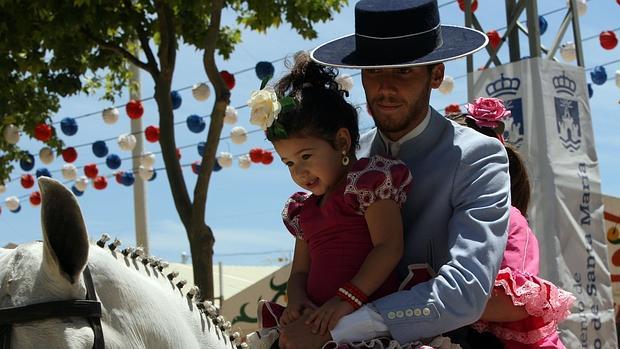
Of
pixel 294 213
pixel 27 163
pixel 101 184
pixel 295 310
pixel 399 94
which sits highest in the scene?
pixel 399 94

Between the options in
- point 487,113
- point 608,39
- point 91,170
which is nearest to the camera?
point 487,113

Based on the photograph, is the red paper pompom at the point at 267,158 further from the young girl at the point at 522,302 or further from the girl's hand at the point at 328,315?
the girl's hand at the point at 328,315

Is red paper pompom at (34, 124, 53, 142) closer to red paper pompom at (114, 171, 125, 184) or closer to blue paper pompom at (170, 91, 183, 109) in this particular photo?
blue paper pompom at (170, 91, 183, 109)

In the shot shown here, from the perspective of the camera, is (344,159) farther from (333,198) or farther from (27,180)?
(27,180)

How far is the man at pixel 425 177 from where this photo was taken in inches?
92.1

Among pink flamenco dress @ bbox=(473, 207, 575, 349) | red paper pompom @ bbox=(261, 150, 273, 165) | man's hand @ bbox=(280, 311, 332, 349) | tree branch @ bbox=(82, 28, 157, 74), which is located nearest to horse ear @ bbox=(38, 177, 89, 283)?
man's hand @ bbox=(280, 311, 332, 349)

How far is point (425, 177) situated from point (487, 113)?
0.94 m

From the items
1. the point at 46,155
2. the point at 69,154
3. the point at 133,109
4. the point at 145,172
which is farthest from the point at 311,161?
the point at 145,172

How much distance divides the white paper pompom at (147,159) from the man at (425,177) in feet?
38.3

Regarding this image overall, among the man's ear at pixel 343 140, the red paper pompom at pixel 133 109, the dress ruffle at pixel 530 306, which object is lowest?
the red paper pompom at pixel 133 109

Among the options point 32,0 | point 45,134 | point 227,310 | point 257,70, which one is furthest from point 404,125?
point 227,310

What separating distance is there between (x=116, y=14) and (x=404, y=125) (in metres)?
6.67

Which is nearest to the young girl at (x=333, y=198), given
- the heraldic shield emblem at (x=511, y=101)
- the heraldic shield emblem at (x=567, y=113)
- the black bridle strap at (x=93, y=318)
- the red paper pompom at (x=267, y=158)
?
the black bridle strap at (x=93, y=318)

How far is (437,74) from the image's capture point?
9.00 feet
